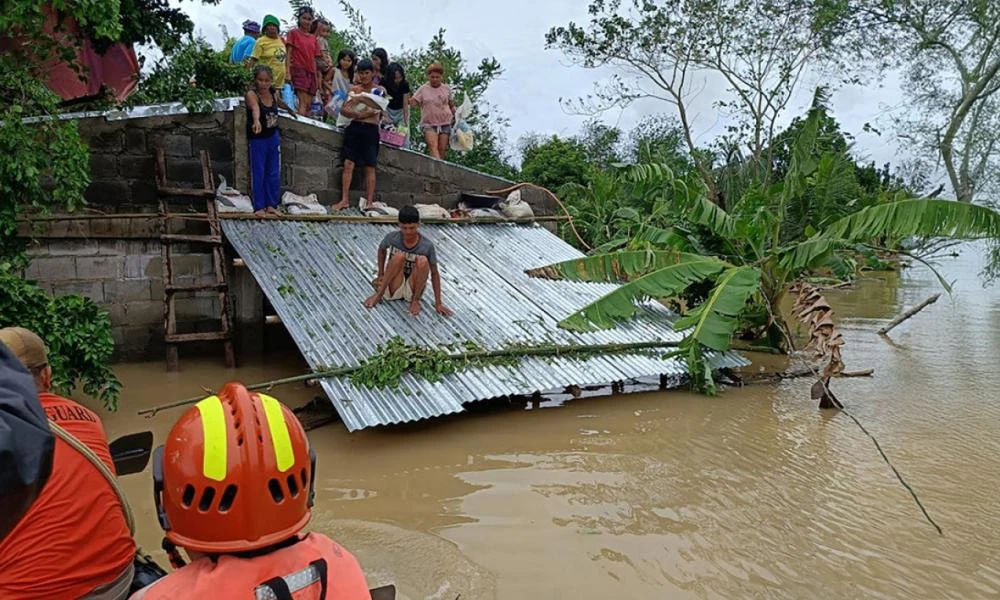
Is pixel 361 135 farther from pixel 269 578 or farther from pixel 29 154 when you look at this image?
pixel 269 578

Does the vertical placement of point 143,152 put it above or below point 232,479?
above

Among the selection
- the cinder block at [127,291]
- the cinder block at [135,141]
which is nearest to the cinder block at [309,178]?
the cinder block at [135,141]

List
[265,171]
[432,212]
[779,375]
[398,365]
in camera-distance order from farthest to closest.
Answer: [432,212] < [265,171] < [779,375] < [398,365]

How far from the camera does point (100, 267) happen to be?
658 cm

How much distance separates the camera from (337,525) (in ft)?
13.2

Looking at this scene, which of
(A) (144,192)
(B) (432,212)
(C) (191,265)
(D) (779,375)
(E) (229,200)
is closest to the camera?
(A) (144,192)

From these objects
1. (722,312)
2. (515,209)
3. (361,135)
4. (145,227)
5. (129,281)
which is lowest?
(129,281)

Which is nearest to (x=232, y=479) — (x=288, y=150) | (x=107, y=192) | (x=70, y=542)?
(x=70, y=542)

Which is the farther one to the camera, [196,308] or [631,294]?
[196,308]

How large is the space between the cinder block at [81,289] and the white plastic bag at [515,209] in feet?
17.4

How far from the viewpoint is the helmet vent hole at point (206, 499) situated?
1343mm

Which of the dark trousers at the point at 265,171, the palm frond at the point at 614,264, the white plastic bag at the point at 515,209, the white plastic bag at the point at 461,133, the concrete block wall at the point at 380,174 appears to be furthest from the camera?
the white plastic bag at the point at 461,133

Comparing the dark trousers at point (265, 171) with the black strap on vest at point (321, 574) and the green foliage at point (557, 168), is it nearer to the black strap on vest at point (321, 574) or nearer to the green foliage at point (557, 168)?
the black strap on vest at point (321, 574)

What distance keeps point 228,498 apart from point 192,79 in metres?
7.53
